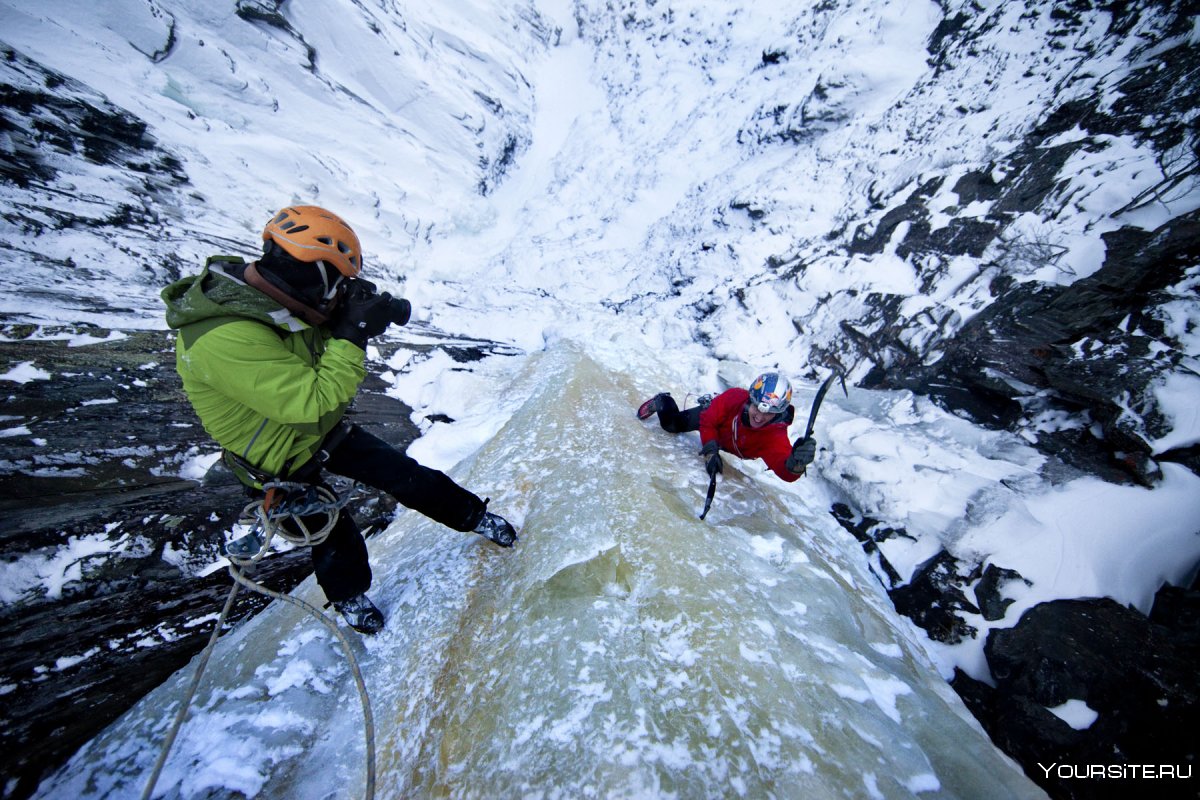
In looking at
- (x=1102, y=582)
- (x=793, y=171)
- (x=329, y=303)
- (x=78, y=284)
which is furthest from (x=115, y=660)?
(x=793, y=171)

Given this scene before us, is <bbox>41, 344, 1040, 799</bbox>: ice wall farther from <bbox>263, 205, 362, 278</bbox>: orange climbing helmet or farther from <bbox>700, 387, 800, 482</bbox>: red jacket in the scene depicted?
<bbox>263, 205, 362, 278</bbox>: orange climbing helmet

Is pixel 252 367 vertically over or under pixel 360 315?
under

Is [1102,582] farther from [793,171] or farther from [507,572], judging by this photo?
[793,171]

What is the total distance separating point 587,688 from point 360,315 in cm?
227

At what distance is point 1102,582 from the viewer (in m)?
3.13

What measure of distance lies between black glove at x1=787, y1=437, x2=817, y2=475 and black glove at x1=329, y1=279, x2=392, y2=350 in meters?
3.43

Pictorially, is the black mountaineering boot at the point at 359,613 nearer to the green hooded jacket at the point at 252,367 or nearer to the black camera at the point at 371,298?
the green hooded jacket at the point at 252,367

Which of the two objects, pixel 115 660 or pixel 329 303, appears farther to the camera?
pixel 115 660

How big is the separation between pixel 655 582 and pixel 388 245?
1575 centimetres

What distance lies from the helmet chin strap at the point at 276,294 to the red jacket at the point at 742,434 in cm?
347

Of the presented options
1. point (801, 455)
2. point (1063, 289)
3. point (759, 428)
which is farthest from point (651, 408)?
point (1063, 289)

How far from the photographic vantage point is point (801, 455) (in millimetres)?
3707

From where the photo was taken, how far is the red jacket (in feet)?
13.2

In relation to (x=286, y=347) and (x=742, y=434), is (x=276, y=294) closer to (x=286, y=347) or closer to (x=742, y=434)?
(x=286, y=347)
